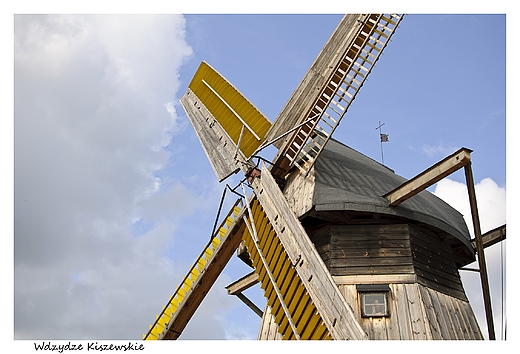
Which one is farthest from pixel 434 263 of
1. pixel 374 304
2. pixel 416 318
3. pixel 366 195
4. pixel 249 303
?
pixel 249 303

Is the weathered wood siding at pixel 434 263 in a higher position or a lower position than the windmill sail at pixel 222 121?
lower

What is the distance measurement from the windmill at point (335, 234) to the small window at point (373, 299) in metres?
0.02

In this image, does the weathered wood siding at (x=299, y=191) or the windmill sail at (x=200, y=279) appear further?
the windmill sail at (x=200, y=279)

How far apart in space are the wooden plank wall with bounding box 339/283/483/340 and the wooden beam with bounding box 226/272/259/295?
4168 millimetres

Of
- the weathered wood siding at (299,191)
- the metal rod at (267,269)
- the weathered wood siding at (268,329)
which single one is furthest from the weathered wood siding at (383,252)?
the weathered wood siding at (268,329)

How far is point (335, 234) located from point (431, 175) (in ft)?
7.40

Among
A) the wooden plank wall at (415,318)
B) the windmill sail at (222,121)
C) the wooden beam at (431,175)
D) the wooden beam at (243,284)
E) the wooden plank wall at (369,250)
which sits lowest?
the wooden plank wall at (415,318)

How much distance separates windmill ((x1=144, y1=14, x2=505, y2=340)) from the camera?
1036 cm

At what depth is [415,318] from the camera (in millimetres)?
10406

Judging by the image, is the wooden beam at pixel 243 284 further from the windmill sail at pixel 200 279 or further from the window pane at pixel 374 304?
the window pane at pixel 374 304

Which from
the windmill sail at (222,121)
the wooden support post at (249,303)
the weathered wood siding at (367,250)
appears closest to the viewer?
the weathered wood siding at (367,250)

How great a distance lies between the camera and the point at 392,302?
10664 mm

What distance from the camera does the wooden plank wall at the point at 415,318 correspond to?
10273 millimetres
